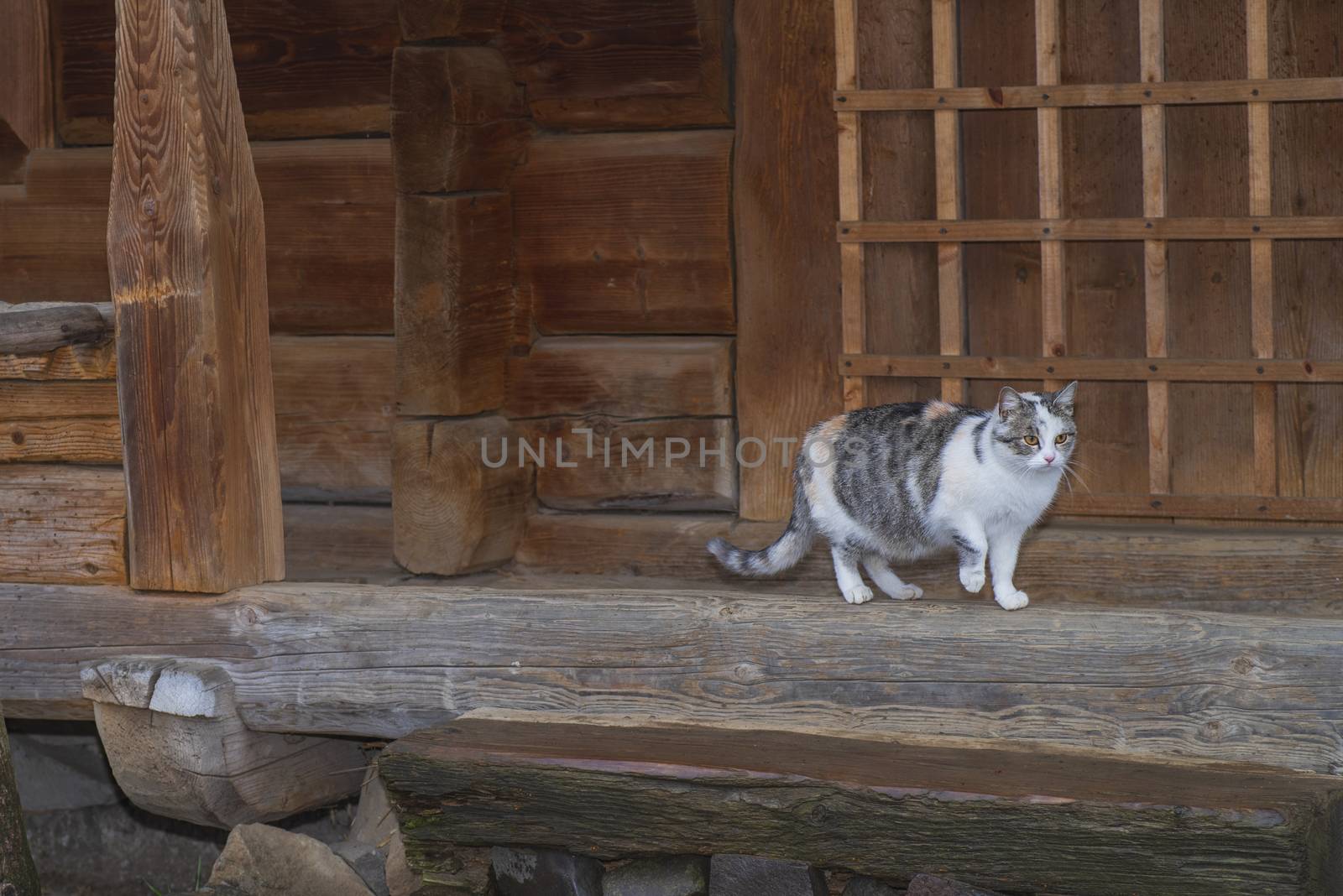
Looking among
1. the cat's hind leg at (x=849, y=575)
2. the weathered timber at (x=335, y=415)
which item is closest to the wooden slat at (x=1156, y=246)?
Result: the cat's hind leg at (x=849, y=575)

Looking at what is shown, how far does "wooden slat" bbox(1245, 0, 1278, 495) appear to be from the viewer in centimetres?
359

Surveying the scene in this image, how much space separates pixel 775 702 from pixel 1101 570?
44.6 inches

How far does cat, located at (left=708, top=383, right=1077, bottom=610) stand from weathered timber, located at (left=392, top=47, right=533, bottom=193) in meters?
1.34

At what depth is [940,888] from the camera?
9.05ft

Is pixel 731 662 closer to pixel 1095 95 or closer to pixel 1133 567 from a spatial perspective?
pixel 1133 567

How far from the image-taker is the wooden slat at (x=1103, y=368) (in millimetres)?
3689

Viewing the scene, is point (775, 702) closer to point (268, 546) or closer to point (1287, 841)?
point (1287, 841)

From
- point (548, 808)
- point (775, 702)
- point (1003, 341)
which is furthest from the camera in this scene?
point (1003, 341)

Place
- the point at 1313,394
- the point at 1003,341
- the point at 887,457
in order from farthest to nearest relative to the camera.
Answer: the point at 1003,341, the point at 1313,394, the point at 887,457

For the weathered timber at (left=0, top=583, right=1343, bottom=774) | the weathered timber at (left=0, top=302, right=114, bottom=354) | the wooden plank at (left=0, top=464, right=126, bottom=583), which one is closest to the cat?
the weathered timber at (left=0, top=583, right=1343, bottom=774)

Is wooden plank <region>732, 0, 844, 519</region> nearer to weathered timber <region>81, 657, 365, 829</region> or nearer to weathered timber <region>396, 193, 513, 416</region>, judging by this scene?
weathered timber <region>396, 193, 513, 416</region>

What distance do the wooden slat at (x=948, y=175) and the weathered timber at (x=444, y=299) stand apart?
135 cm

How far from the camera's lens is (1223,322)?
395cm

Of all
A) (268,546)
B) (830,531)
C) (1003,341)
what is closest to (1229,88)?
(1003,341)
